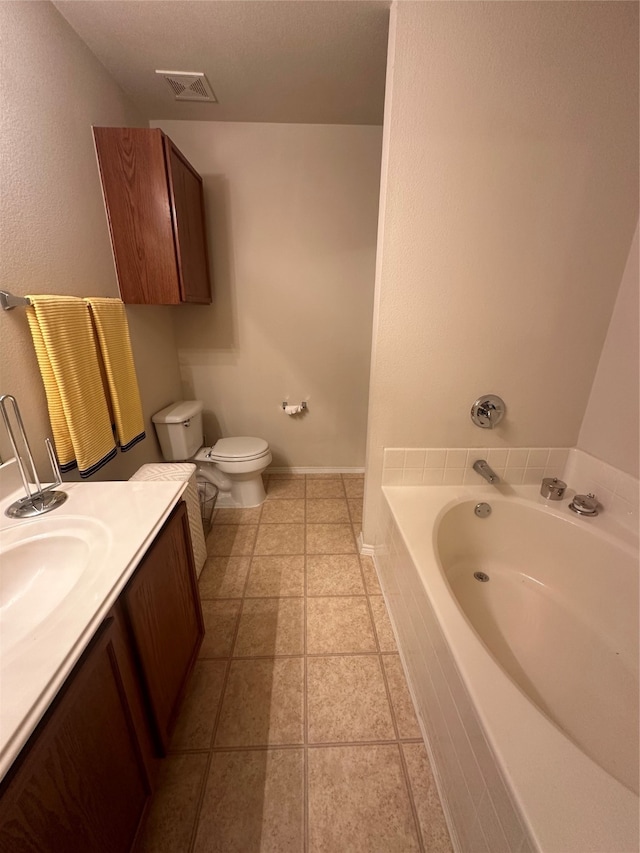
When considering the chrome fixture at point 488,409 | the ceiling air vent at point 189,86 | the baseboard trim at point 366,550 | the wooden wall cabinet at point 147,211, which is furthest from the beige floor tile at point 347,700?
the ceiling air vent at point 189,86

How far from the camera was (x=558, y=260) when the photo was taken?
127cm

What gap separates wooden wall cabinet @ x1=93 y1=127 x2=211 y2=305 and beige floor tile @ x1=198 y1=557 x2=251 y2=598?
1.43 m

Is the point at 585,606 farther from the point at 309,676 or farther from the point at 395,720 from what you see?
Result: the point at 309,676

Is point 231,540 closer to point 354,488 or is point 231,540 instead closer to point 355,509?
point 355,509

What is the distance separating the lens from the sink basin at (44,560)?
0.73 meters

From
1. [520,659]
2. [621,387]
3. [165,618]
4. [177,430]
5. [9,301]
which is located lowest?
[520,659]

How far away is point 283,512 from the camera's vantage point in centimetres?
220

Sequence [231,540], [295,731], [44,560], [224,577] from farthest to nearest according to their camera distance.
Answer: [231,540], [224,577], [295,731], [44,560]

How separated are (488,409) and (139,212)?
6.15 feet

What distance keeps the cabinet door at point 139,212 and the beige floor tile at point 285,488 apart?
145cm

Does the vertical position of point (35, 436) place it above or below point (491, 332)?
below

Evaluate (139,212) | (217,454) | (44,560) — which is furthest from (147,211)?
(44,560)

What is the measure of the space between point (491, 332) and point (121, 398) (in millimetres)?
1602

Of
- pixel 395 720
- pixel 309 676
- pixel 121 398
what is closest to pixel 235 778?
pixel 309 676
